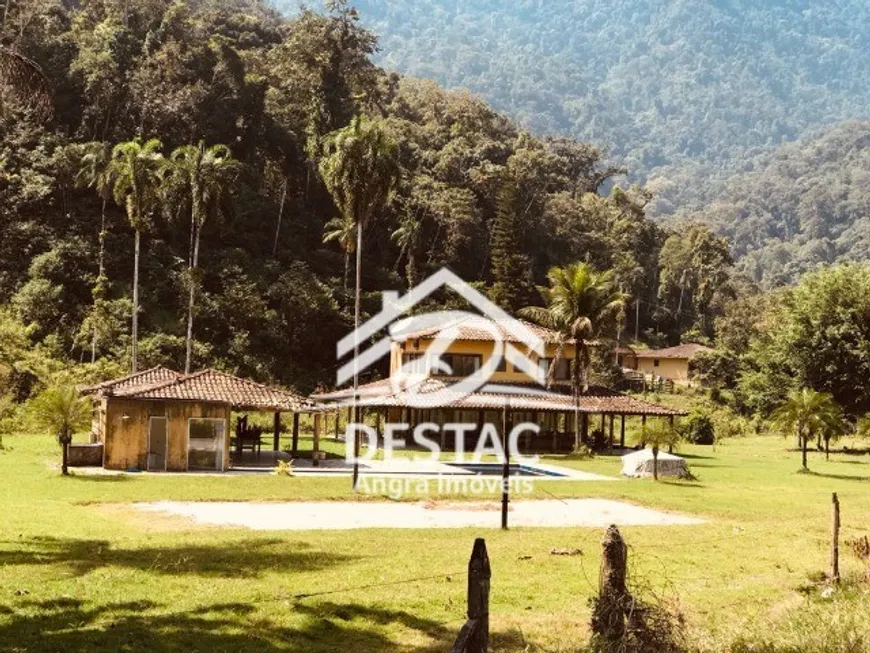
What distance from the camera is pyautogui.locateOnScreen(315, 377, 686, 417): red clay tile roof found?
4097 centimetres

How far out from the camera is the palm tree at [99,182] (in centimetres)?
5031

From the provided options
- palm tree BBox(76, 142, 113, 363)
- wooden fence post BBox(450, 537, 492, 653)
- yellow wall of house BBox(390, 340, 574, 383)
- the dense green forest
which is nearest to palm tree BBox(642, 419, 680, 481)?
yellow wall of house BBox(390, 340, 574, 383)

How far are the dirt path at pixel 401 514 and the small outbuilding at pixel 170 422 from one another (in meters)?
8.38

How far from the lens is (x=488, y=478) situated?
31609 mm

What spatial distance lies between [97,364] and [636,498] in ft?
106

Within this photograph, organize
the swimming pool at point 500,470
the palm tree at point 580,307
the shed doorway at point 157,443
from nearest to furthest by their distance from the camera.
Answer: the shed doorway at point 157,443 < the swimming pool at point 500,470 < the palm tree at point 580,307

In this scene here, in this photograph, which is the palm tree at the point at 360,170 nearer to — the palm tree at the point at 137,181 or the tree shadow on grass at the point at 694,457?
the palm tree at the point at 137,181

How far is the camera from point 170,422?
3102 cm

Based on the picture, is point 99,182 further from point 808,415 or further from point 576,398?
point 808,415

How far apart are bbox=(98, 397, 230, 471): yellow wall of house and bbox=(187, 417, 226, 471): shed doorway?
0.61 ft

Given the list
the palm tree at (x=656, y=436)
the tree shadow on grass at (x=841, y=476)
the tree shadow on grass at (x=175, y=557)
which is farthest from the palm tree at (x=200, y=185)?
the tree shadow on grass at (x=175, y=557)

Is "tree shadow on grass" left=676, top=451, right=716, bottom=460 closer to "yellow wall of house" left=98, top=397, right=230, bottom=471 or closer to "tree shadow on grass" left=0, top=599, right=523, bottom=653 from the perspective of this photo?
"yellow wall of house" left=98, top=397, right=230, bottom=471

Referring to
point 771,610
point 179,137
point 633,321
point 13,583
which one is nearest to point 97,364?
point 179,137

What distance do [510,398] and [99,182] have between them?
86.9 ft
